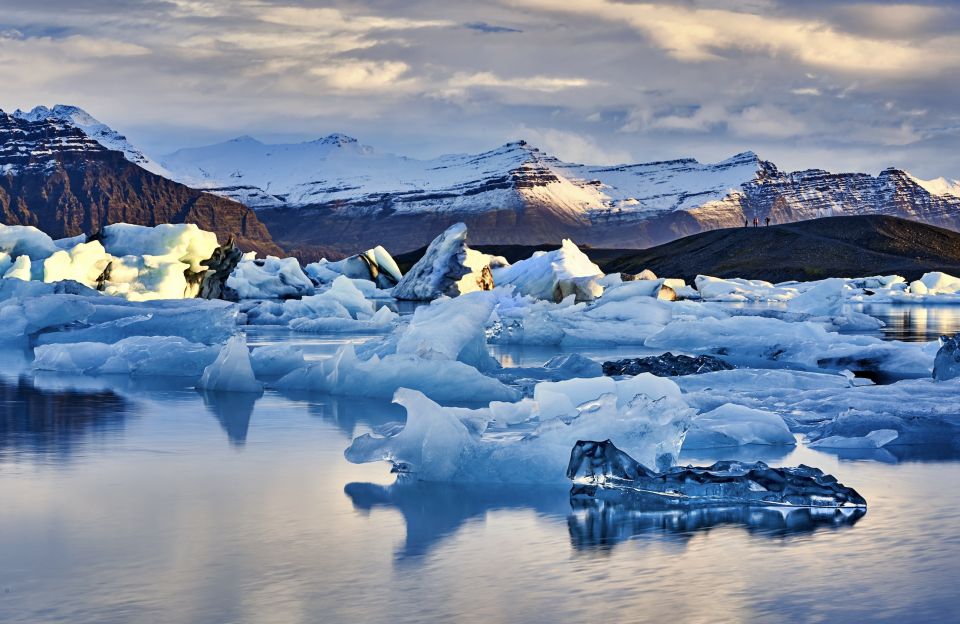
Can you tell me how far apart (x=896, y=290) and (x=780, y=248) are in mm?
30839

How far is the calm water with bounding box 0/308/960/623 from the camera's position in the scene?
4426 millimetres

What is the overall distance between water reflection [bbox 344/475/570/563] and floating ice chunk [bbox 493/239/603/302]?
3380 centimetres

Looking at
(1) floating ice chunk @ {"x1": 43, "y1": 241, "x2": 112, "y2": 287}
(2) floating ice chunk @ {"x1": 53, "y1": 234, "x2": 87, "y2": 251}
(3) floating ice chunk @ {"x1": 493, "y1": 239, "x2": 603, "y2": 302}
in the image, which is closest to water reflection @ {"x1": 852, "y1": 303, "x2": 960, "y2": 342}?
(3) floating ice chunk @ {"x1": 493, "y1": 239, "x2": 603, "y2": 302}

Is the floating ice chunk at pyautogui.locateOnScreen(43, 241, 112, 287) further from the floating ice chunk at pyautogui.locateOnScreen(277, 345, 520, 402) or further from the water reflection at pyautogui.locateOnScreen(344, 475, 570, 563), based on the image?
the water reflection at pyautogui.locateOnScreen(344, 475, 570, 563)

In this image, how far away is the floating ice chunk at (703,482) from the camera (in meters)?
6.27

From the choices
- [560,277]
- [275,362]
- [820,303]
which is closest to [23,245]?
[560,277]

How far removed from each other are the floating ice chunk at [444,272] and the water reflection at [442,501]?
36.5 metres

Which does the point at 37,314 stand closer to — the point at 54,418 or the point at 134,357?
the point at 134,357

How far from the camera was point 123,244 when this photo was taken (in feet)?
115

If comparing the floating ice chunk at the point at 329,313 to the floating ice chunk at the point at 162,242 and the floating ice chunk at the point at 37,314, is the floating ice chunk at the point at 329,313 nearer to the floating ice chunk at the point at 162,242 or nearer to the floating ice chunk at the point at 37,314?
the floating ice chunk at the point at 162,242

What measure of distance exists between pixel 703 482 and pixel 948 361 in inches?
262

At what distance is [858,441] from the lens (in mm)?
8445

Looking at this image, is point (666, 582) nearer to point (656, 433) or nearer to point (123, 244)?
point (656, 433)

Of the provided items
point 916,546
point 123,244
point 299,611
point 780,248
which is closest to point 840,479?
point 916,546
